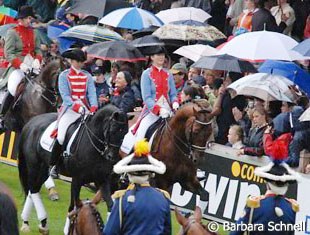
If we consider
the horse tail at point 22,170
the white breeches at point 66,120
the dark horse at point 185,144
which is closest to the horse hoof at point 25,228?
the horse tail at point 22,170

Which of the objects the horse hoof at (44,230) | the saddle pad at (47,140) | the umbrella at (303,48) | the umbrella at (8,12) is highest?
the umbrella at (303,48)

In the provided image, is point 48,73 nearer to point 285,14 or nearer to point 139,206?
point 285,14

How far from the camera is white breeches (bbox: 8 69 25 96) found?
22.6m

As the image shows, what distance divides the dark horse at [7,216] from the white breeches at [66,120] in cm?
928

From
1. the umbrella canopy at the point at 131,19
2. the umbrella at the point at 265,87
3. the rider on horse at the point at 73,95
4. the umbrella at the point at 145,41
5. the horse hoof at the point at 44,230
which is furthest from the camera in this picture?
the umbrella canopy at the point at 131,19

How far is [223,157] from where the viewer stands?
722 inches

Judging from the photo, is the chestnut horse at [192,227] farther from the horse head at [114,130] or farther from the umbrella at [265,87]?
the umbrella at [265,87]

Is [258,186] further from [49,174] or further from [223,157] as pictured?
[49,174]

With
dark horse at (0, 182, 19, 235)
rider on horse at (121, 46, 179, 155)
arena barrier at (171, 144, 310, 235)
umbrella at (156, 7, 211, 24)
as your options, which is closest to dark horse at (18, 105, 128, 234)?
rider on horse at (121, 46, 179, 155)

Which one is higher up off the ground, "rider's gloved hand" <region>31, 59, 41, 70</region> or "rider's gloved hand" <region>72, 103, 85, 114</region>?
"rider's gloved hand" <region>72, 103, 85, 114</region>

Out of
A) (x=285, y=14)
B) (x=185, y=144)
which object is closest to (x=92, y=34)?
(x=285, y=14)

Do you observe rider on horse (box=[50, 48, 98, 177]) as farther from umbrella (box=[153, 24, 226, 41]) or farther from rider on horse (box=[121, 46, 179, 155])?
umbrella (box=[153, 24, 226, 41])

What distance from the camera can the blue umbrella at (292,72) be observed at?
1980 cm

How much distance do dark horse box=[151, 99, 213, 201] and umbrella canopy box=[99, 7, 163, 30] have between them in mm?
6839
